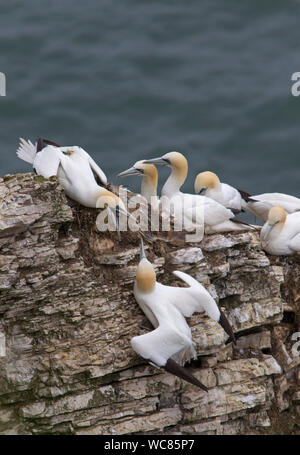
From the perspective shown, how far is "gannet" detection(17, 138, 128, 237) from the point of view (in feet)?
31.1

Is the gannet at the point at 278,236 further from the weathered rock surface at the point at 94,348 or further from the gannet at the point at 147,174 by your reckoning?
the gannet at the point at 147,174

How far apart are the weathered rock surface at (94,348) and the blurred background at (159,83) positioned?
8269 mm

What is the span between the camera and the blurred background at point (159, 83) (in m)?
18.5

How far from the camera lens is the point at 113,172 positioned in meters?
18.2

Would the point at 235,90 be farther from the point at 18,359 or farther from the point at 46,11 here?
the point at 18,359

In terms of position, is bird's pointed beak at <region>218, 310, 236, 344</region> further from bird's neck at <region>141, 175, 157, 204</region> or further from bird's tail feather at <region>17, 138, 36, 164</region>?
bird's tail feather at <region>17, 138, 36, 164</region>

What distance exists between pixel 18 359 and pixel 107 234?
63.6 inches

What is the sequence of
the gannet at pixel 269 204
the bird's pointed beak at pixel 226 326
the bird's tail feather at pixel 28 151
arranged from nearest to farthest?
the bird's pointed beak at pixel 226 326 < the bird's tail feather at pixel 28 151 < the gannet at pixel 269 204

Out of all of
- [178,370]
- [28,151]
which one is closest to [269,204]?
[28,151]

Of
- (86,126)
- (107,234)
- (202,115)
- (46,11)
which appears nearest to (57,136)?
(86,126)

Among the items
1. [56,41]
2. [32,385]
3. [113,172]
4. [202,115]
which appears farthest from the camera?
[56,41]

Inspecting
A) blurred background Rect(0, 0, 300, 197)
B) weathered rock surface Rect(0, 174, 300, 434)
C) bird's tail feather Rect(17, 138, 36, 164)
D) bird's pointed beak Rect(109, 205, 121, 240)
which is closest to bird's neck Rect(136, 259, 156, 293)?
weathered rock surface Rect(0, 174, 300, 434)

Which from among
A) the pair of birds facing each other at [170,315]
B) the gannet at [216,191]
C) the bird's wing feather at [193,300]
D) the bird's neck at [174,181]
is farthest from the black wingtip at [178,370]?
the gannet at [216,191]

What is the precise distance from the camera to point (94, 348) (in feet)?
28.8
